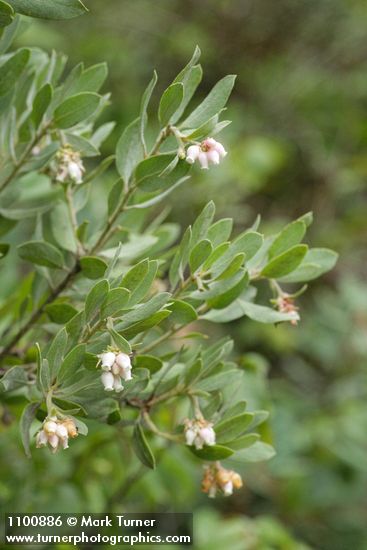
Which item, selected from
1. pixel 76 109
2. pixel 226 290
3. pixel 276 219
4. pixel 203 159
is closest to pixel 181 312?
pixel 226 290

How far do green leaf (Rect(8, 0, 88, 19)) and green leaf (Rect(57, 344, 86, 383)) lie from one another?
32 centimetres

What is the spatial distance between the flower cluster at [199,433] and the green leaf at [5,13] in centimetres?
47

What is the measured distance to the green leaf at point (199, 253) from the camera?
79cm

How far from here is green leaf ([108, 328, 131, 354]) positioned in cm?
71

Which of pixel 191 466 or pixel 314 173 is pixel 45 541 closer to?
pixel 191 466

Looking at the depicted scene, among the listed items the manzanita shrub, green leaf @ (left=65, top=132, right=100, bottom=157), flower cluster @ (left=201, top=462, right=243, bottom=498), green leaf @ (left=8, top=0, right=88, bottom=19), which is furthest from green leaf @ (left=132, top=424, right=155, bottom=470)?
green leaf @ (left=8, top=0, right=88, bottom=19)

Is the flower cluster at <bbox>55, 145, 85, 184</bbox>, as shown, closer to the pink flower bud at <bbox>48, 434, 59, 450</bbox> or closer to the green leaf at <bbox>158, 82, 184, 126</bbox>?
the green leaf at <bbox>158, 82, 184, 126</bbox>

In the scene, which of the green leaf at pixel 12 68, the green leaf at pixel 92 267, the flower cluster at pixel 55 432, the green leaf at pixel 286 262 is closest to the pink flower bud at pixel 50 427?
the flower cluster at pixel 55 432

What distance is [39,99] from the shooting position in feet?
2.89

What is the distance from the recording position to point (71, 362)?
0.73 metres

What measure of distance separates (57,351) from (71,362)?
0.02m

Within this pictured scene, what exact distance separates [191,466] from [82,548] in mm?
558

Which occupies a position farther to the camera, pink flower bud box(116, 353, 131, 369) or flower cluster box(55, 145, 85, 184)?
flower cluster box(55, 145, 85, 184)

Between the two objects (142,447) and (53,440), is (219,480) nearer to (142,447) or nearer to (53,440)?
(142,447)
